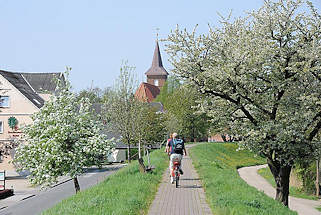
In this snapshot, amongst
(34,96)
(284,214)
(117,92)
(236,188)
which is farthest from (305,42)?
(34,96)

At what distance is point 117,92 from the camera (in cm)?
2566

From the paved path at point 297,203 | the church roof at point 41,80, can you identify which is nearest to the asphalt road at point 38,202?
the paved path at point 297,203

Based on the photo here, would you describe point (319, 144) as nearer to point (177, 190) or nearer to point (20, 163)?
point (177, 190)

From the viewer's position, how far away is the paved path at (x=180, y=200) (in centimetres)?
944

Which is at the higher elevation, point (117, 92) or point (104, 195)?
point (117, 92)

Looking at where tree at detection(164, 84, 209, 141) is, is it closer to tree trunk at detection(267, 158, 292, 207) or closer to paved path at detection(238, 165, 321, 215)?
paved path at detection(238, 165, 321, 215)

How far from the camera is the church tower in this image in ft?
426

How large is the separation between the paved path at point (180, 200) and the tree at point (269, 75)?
305 centimetres

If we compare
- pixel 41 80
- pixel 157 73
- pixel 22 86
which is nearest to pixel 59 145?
pixel 22 86

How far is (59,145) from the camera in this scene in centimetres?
1584

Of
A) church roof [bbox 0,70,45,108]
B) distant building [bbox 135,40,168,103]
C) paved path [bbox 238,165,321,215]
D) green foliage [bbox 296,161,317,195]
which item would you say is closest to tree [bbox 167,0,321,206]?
paved path [bbox 238,165,321,215]

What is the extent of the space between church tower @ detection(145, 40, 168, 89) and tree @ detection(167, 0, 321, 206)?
114 metres

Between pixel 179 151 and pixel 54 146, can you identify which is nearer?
pixel 179 151

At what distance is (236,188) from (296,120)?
337 centimetres
